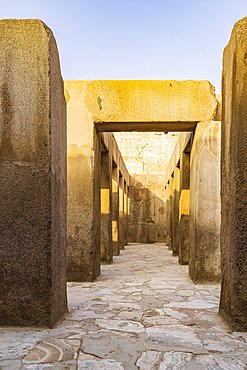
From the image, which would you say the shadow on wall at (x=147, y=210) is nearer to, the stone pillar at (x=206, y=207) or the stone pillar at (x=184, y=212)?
the stone pillar at (x=184, y=212)

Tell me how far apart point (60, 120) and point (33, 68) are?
55 cm

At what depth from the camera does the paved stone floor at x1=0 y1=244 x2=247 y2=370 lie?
81.0 inches

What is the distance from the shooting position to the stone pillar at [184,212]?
7051mm

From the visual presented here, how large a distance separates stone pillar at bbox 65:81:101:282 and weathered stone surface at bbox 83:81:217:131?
12.0 inches

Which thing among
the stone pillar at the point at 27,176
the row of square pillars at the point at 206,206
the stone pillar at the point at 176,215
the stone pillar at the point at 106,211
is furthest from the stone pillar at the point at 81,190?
the stone pillar at the point at 176,215

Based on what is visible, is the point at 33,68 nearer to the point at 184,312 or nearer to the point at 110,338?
the point at 110,338

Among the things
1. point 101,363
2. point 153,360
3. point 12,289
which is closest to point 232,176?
point 153,360

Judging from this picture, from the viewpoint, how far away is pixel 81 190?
5.10 m

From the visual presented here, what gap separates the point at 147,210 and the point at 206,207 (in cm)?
992

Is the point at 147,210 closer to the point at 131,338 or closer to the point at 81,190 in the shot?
the point at 81,190

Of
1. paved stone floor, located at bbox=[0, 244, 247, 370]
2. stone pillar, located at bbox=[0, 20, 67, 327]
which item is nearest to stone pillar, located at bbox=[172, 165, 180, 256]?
paved stone floor, located at bbox=[0, 244, 247, 370]

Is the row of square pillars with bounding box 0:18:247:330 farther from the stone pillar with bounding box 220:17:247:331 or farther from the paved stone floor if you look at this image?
the paved stone floor

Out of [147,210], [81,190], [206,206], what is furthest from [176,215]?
[147,210]

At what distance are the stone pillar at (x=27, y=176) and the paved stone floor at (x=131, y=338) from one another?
27 cm
